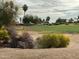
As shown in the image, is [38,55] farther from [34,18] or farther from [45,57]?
[34,18]

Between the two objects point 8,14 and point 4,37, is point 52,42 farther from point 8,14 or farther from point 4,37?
point 4,37

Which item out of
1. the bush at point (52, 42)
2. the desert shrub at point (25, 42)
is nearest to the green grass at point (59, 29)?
the desert shrub at point (25, 42)

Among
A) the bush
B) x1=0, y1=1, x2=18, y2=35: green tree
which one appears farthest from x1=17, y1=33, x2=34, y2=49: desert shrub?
x1=0, y1=1, x2=18, y2=35: green tree

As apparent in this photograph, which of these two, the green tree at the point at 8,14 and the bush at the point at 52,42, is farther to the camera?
the green tree at the point at 8,14

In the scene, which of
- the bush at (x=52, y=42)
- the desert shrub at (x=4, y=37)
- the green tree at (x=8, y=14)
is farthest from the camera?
the desert shrub at (x=4, y=37)

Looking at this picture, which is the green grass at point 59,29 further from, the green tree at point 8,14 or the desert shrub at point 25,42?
the desert shrub at point 25,42

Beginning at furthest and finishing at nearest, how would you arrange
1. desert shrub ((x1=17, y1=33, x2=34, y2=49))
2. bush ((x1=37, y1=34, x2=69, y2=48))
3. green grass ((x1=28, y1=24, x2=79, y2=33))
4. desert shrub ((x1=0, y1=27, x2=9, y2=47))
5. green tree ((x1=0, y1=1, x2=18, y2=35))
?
green grass ((x1=28, y1=24, x2=79, y2=33)) < desert shrub ((x1=0, y1=27, x2=9, y2=47)) < green tree ((x1=0, y1=1, x2=18, y2=35)) < desert shrub ((x1=17, y1=33, x2=34, y2=49)) < bush ((x1=37, y1=34, x2=69, y2=48))

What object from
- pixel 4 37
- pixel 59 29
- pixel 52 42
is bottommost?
pixel 59 29

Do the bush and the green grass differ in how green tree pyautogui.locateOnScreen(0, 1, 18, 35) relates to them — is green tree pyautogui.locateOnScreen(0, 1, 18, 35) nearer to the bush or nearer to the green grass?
the bush

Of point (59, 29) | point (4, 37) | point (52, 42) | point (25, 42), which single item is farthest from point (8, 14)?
point (59, 29)

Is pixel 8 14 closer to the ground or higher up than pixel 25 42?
higher up

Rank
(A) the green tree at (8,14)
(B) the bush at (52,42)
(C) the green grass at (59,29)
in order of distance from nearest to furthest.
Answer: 1. (B) the bush at (52,42)
2. (A) the green tree at (8,14)
3. (C) the green grass at (59,29)

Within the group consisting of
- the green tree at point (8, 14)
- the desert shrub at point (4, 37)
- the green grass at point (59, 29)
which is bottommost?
the green grass at point (59, 29)

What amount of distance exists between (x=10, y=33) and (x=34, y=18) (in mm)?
106520
